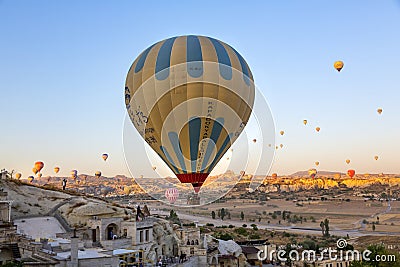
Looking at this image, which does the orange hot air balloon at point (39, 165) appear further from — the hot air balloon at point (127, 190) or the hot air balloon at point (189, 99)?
the hot air balloon at point (127, 190)

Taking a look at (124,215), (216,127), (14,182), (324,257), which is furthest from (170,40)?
(324,257)

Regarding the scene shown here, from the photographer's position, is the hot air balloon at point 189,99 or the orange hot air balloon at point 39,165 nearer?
the hot air balloon at point 189,99

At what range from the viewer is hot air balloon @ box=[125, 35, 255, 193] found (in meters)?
24.7

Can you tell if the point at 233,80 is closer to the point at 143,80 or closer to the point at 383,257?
the point at 143,80

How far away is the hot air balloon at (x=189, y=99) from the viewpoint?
2467cm

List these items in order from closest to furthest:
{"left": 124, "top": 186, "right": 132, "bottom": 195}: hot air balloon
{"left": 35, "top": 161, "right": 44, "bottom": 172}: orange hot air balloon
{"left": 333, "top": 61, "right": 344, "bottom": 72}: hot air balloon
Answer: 1. {"left": 333, "top": 61, "right": 344, "bottom": 72}: hot air balloon
2. {"left": 35, "top": 161, "right": 44, "bottom": 172}: orange hot air balloon
3. {"left": 124, "top": 186, "right": 132, "bottom": 195}: hot air balloon

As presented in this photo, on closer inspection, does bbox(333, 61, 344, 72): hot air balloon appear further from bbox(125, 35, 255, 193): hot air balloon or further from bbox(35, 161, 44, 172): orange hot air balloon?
bbox(35, 161, 44, 172): orange hot air balloon

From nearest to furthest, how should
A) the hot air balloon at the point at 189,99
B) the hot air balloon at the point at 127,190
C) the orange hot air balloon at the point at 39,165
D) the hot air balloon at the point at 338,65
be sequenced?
the hot air balloon at the point at 189,99 < the hot air balloon at the point at 338,65 < the orange hot air balloon at the point at 39,165 < the hot air balloon at the point at 127,190

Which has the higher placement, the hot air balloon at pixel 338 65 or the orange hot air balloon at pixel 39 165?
the hot air balloon at pixel 338 65

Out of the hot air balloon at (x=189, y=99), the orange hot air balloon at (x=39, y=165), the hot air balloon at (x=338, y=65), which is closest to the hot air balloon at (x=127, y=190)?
the orange hot air balloon at (x=39, y=165)

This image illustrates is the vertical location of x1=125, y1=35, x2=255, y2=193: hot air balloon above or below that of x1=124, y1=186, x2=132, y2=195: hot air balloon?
above

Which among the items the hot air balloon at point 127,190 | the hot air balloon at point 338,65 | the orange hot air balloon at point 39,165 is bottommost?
the hot air balloon at point 127,190

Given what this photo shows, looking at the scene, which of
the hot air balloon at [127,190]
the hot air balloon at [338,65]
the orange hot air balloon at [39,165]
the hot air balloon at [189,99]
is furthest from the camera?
the hot air balloon at [127,190]

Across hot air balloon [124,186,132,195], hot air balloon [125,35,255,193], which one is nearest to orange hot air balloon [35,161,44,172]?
hot air balloon [125,35,255,193]
